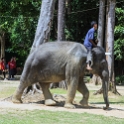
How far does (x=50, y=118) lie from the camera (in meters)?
10.5

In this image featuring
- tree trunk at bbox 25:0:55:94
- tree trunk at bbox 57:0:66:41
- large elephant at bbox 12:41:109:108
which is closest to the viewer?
large elephant at bbox 12:41:109:108

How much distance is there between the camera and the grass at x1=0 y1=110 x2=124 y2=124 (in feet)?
33.0

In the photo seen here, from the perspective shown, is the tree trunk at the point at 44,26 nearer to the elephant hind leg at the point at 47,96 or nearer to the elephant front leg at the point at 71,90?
the elephant hind leg at the point at 47,96

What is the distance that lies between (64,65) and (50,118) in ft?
8.98

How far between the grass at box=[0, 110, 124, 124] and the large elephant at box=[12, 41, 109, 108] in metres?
1.57

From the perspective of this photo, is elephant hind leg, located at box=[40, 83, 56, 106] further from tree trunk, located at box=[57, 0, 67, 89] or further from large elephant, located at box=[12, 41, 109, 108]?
tree trunk, located at box=[57, 0, 67, 89]

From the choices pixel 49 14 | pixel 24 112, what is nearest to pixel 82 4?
pixel 49 14

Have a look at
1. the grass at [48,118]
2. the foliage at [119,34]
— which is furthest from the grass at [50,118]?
the foliage at [119,34]

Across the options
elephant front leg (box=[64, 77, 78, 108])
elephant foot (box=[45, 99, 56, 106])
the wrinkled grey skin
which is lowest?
elephant foot (box=[45, 99, 56, 106])

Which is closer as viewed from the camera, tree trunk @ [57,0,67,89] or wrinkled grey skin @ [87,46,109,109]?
wrinkled grey skin @ [87,46,109,109]

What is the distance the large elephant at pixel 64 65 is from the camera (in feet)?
41.9

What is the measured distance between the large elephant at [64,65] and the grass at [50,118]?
1.57m

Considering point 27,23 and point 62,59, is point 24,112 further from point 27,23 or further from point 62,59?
point 27,23

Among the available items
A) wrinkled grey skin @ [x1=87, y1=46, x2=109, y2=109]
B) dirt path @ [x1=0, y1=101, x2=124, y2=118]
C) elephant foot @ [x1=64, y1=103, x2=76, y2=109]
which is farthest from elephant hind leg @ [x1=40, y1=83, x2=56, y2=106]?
wrinkled grey skin @ [x1=87, y1=46, x2=109, y2=109]
